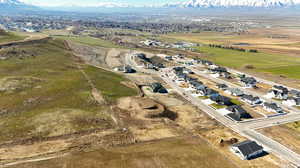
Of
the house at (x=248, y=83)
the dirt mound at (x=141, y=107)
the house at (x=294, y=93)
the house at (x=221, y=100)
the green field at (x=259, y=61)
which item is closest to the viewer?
the dirt mound at (x=141, y=107)

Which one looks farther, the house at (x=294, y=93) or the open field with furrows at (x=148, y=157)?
the house at (x=294, y=93)

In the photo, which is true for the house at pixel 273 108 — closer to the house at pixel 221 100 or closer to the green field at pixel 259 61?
→ the house at pixel 221 100

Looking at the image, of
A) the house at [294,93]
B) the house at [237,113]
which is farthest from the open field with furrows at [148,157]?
the house at [294,93]

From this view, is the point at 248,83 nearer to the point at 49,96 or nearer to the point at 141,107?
the point at 141,107

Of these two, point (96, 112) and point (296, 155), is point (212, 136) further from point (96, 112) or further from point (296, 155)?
point (96, 112)

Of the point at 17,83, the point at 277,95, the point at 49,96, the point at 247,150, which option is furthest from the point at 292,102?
the point at 17,83

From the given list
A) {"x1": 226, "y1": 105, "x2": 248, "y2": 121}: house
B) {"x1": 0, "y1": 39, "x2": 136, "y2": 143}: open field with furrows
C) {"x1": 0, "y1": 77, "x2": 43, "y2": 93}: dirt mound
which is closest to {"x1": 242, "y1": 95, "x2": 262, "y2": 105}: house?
{"x1": 226, "y1": 105, "x2": 248, "y2": 121}: house
